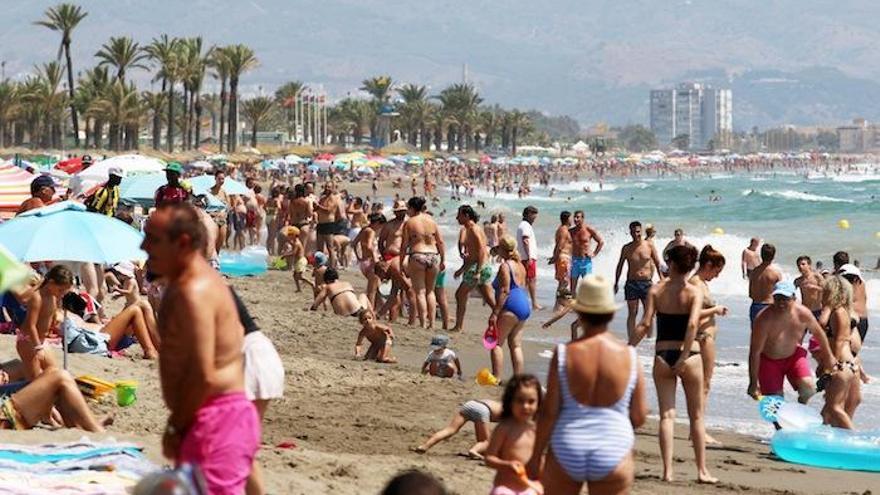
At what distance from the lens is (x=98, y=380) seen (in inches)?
377

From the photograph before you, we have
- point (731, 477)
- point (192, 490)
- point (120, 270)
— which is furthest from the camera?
point (120, 270)

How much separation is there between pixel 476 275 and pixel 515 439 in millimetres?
7866

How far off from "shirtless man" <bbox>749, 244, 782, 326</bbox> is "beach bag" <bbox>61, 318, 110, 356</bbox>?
4805 mm

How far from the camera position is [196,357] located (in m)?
4.50

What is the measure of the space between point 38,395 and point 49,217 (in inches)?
69.3

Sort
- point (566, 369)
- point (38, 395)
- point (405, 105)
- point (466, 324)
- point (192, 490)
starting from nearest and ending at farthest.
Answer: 1. point (192, 490)
2. point (566, 369)
3. point (38, 395)
4. point (466, 324)
5. point (405, 105)

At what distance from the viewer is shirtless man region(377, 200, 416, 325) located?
16.1 meters

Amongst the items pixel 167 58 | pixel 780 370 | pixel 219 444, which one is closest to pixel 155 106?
pixel 167 58

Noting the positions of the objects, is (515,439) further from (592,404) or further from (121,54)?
(121,54)

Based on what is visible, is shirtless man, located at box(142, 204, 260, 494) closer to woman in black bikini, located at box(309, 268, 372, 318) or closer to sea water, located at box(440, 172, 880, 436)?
sea water, located at box(440, 172, 880, 436)

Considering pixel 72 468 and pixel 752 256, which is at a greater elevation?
pixel 752 256

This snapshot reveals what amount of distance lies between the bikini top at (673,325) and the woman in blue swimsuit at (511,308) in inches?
120

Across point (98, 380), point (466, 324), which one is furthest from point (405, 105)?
point (98, 380)

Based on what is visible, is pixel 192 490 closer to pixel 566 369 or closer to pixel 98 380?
pixel 566 369
